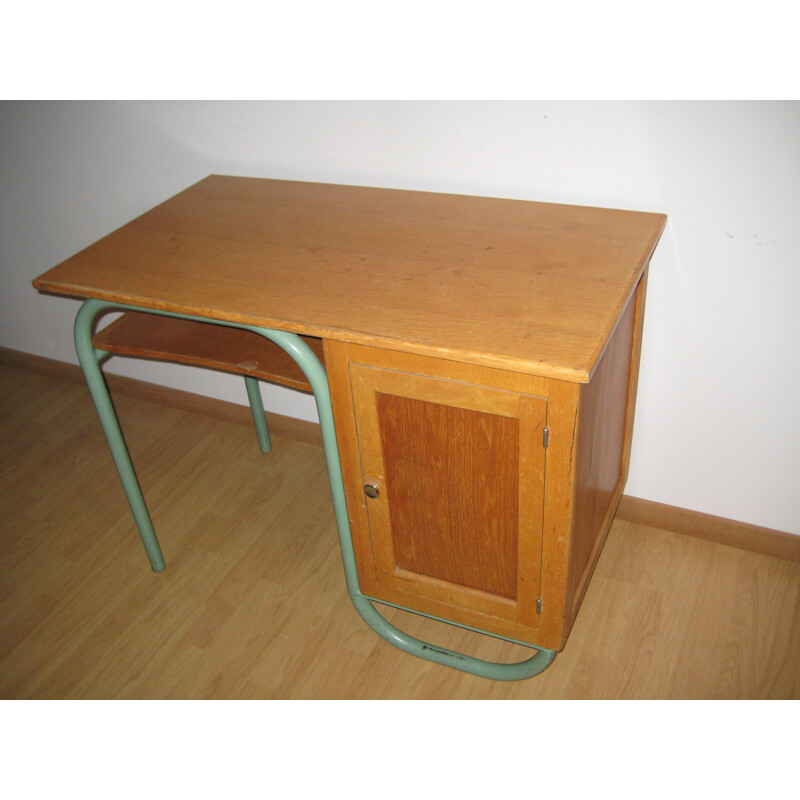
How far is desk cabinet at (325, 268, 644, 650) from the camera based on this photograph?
1124mm

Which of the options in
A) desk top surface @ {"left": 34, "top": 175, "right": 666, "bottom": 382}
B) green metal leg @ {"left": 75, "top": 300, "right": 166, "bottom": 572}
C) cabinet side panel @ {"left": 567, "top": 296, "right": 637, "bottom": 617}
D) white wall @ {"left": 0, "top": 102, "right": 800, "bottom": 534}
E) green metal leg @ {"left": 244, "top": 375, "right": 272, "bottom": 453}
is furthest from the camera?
green metal leg @ {"left": 244, "top": 375, "right": 272, "bottom": 453}

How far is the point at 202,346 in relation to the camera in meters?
1.54

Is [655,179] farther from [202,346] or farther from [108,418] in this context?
[108,418]

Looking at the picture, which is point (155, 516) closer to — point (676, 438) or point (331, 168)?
point (331, 168)

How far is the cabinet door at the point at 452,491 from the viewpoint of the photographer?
1.15 m

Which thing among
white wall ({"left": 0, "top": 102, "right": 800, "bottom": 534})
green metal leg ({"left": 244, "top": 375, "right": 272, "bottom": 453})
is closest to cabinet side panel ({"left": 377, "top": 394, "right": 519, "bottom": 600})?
white wall ({"left": 0, "top": 102, "right": 800, "bottom": 534})

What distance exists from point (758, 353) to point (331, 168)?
969mm

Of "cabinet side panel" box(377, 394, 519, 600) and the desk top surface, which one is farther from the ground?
the desk top surface

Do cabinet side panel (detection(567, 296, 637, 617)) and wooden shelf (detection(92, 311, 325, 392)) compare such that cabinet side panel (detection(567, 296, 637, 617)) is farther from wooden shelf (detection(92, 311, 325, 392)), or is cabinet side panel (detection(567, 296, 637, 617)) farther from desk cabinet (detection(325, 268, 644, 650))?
wooden shelf (detection(92, 311, 325, 392))

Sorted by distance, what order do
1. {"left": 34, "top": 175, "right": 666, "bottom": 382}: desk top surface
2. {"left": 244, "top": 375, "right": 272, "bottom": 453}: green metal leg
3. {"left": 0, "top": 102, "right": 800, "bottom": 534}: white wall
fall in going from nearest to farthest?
{"left": 34, "top": 175, "right": 666, "bottom": 382}: desk top surface < {"left": 0, "top": 102, "right": 800, "bottom": 534}: white wall < {"left": 244, "top": 375, "right": 272, "bottom": 453}: green metal leg

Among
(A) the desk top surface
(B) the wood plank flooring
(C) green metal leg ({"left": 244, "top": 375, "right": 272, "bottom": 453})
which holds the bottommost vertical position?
(B) the wood plank flooring

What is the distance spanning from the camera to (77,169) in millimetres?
2035

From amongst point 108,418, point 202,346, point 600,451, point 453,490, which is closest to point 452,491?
point 453,490

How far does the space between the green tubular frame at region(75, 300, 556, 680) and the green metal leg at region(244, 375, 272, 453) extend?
16.8 inches
